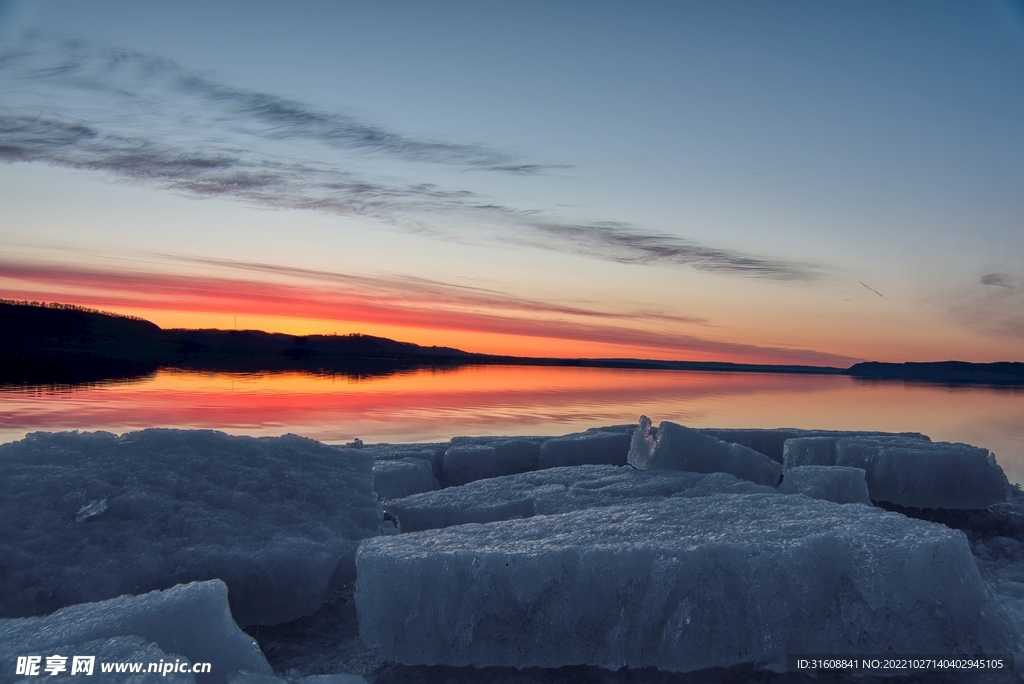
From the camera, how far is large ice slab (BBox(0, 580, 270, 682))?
6.86 ft

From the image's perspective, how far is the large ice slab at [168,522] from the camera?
307cm

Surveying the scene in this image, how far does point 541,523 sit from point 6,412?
55.3 ft

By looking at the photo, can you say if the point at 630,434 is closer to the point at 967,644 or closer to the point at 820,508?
the point at 820,508

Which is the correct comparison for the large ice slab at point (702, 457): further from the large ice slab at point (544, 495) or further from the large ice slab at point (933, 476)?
the large ice slab at point (933, 476)

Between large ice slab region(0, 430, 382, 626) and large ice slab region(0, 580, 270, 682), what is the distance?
759mm

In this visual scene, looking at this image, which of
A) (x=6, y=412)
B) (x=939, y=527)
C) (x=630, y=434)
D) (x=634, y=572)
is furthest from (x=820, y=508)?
(x=6, y=412)

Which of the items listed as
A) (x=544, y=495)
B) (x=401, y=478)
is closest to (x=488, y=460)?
(x=401, y=478)

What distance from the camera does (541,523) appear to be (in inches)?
135

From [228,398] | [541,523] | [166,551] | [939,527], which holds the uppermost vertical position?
[939,527]

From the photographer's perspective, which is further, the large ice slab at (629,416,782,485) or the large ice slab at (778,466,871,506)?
the large ice slab at (629,416,782,485)

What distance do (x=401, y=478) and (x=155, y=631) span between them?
3.13 m

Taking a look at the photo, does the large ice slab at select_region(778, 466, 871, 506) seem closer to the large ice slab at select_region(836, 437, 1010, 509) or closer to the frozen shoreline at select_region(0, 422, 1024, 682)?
the frozen shoreline at select_region(0, 422, 1024, 682)

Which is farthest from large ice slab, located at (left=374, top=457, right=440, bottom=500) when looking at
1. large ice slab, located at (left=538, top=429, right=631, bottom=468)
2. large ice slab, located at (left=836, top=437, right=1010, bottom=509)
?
large ice slab, located at (left=836, top=437, right=1010, bottom=509)

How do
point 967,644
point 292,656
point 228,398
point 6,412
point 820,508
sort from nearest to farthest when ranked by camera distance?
point 967,644
point 292,656
point 820,508
point 6,412
point 228,398
